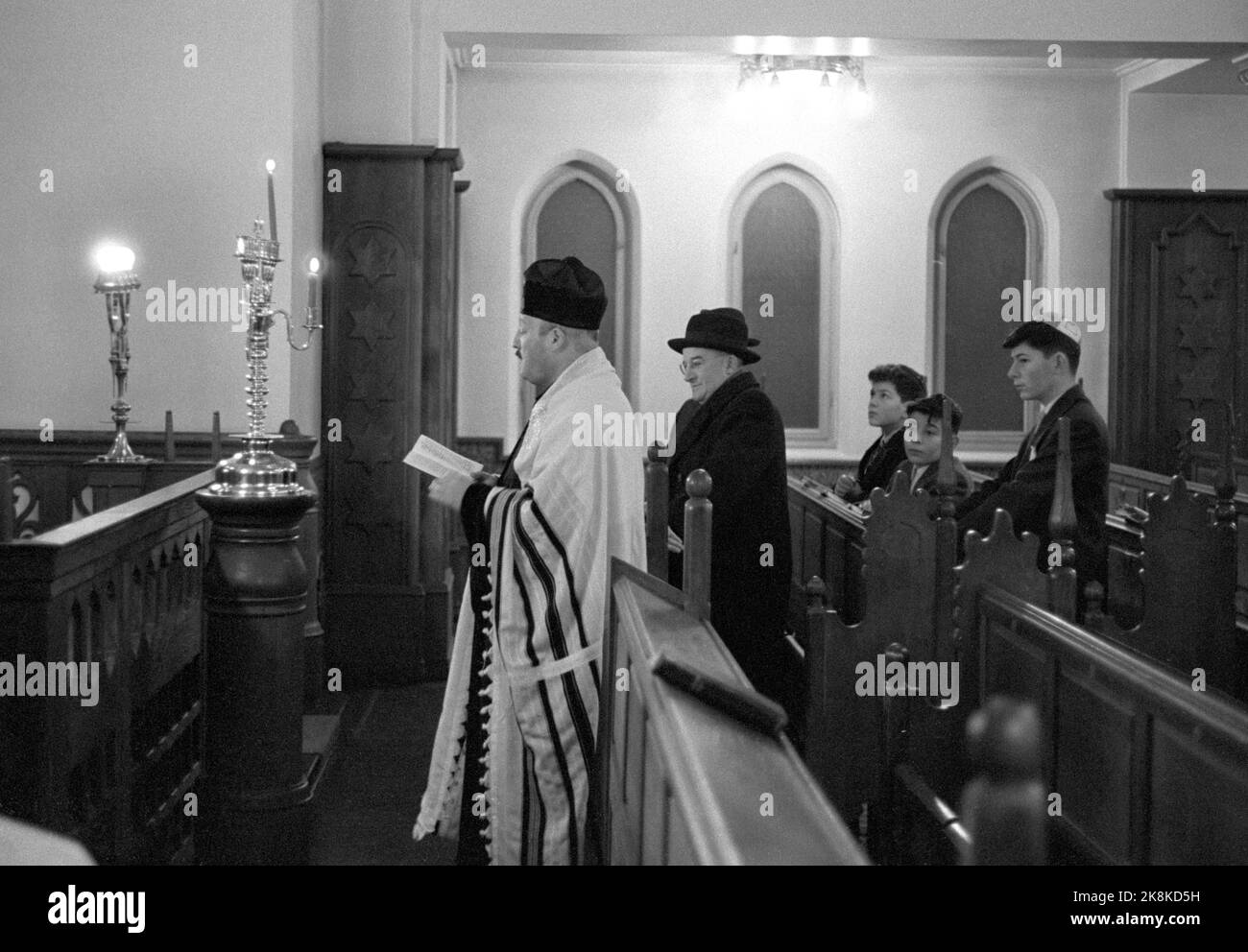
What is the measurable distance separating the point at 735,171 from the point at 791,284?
97cm

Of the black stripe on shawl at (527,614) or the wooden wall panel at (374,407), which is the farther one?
the wooden wall panel at (374,407)

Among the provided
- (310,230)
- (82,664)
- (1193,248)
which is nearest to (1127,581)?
(82,664)

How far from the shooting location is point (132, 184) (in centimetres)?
685

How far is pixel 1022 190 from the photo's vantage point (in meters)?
11.1

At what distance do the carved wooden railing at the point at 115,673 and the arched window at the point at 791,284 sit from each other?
22.1ft

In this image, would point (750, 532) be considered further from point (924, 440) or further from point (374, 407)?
point (374, 407)

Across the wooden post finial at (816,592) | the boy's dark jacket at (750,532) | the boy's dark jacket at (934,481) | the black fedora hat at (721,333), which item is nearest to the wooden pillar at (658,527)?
the wooden post finial at (816,592)

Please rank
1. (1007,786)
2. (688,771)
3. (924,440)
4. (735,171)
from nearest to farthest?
(1007,786)
(688,771)
(924,440)
(735,171)

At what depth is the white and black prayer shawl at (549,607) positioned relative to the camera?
3.93 m

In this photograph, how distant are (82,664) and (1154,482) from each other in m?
6.67

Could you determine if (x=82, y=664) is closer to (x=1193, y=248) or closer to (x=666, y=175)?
(x=666, y=175)

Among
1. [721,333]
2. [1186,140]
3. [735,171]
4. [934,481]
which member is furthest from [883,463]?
[1186,140]

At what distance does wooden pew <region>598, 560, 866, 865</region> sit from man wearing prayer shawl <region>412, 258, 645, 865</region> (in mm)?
253

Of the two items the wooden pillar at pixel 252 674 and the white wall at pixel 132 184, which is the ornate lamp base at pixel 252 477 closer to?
the wooden pillar at pixel 252 674
